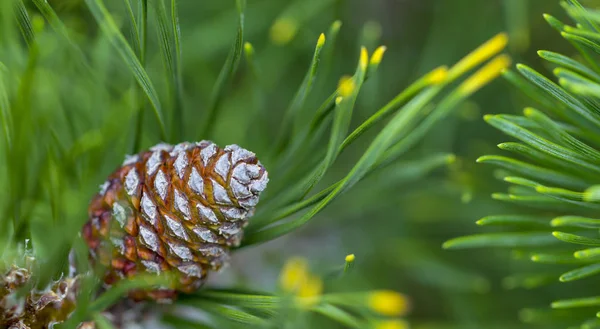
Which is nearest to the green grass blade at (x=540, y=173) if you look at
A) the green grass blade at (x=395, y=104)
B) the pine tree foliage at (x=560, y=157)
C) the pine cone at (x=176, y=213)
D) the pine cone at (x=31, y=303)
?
the pine tree foliage at (x=560, y=157)

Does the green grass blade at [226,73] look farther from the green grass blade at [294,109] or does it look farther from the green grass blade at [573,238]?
the green grass blade at [573,238]

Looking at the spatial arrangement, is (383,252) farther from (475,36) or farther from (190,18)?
(190,18)

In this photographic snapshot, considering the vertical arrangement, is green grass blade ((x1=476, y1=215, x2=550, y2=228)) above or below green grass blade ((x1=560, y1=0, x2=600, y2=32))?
below

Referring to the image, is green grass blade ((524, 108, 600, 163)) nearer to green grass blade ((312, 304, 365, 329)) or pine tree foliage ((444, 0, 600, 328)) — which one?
pine tree foliage ((444, 0, 600, 328))

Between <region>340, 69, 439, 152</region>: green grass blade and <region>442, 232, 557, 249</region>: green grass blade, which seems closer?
<region>340, 69, 439, 152</region>: green grass blade

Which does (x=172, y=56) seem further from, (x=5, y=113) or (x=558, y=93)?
(x=558, y=93)

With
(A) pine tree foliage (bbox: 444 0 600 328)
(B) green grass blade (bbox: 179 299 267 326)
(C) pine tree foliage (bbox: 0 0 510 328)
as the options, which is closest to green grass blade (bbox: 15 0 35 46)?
(C) pine tree foliage (bbox: 0 0 510 328)

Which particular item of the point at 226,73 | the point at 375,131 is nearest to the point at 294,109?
the point at 226,73
